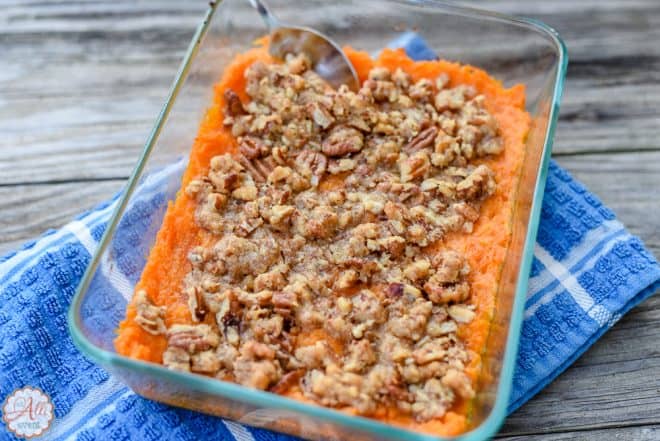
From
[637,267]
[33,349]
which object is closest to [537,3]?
[637,267]

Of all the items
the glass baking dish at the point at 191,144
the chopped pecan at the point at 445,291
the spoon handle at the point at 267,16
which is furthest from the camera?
the spoon handle at the point at 267,16

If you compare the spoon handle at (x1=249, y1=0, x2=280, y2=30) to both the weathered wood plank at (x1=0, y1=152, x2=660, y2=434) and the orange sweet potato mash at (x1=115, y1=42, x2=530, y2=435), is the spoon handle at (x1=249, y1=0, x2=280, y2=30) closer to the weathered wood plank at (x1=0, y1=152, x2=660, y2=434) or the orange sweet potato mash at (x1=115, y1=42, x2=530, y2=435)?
the orange sweet potato mash at (x1=115, y1=42, x2=530, y2=435)

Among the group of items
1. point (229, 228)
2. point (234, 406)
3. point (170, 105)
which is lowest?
point (234, 406)

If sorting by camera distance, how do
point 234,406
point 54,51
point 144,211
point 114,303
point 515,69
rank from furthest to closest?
point 54,51 < point 515,69 < point 144,211 < point 114,303 < point 234,406

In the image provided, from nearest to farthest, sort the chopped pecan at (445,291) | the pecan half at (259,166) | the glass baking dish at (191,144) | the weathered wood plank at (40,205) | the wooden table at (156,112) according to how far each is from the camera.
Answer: the glass baking dish at (191,144), the chopped pecan at (445,291), the wooden table at (156,112), the pecan half at (259,166), the weathered wood plank at (40,205)

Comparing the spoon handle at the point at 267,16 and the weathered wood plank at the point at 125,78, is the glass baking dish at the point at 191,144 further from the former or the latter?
the weathered wood plank at the point at 125,78

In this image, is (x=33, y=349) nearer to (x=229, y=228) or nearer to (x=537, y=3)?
(x=229, y=228)
